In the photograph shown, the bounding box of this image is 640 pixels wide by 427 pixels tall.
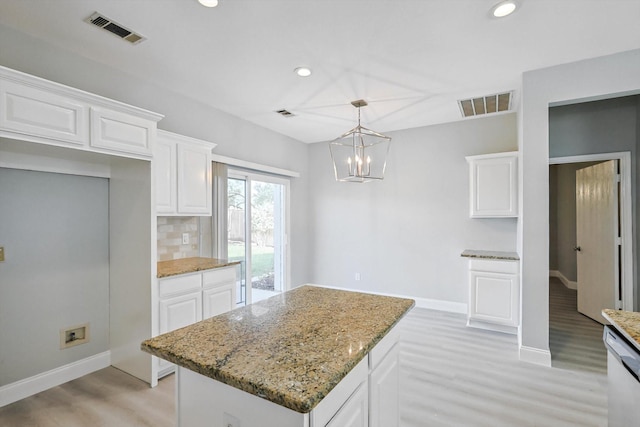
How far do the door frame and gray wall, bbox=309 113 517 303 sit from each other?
1059 millimetres

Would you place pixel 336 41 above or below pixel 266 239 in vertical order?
above

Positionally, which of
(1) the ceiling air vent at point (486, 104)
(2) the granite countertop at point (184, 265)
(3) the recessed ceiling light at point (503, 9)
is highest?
(3) the recessed ceiling light at point (503, 9)

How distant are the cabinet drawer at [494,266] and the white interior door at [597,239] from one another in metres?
1.27

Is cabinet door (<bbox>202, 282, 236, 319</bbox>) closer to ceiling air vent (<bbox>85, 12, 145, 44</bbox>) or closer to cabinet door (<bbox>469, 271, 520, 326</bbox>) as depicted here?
ceiling air vent (<bbox>85, 12, 145, 44</bbox>)

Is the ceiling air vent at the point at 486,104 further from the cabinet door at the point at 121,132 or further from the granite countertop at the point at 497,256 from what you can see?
the cabinet door at the point at 121,132

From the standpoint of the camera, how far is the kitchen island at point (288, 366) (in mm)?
967

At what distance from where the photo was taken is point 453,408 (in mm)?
2244

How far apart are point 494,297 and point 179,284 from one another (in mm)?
3541

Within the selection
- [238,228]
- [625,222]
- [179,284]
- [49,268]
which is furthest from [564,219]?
[49,268]

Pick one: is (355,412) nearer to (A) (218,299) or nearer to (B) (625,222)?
(A) (218,299)

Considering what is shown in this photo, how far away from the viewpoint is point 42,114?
200cm

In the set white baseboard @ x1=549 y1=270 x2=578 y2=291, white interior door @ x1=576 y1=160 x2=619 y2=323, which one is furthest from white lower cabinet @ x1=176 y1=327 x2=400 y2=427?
white baseboard @ x1=549 y1=270 x2=578 y2=291

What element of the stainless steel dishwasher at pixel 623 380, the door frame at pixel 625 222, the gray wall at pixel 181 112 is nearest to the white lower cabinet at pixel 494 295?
the door frame at pixel 625 222

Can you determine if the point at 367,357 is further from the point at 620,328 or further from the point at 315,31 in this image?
the point at 315,31
